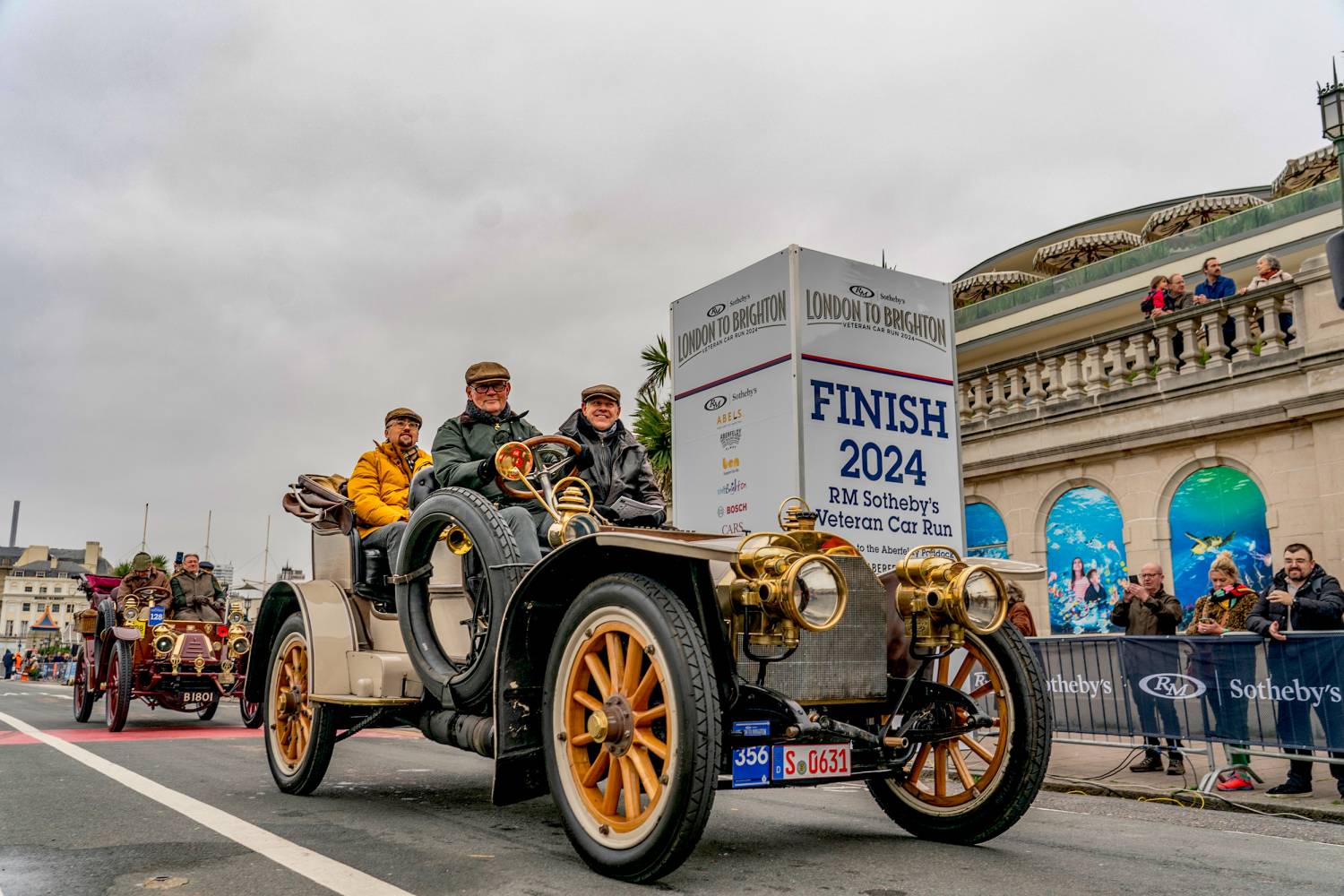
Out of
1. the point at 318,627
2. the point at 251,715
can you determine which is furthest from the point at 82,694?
the point at 318,627

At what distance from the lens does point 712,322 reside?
834cm

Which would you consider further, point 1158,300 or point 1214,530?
point 1158,300

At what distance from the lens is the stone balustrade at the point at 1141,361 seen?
11.5 m

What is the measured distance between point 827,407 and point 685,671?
13.8ft

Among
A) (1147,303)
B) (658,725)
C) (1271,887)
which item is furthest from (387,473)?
(1147,303)

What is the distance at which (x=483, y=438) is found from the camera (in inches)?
224

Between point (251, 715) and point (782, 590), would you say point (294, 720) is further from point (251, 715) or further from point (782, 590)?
point (251, 715)

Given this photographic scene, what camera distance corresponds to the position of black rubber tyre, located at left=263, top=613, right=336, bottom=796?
5.81 metres

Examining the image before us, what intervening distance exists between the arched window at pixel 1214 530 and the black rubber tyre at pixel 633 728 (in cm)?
995

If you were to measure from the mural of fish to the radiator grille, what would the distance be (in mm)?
9235

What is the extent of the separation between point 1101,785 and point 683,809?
16.9 feet

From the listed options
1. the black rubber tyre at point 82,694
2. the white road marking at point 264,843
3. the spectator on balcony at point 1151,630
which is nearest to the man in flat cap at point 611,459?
the white road marking at point 264,843

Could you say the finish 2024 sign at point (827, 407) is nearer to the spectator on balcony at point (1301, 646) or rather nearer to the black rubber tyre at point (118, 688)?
the spectator on balcony at point (1301, 646)

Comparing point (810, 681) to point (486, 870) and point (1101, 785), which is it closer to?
point (486, 870)
